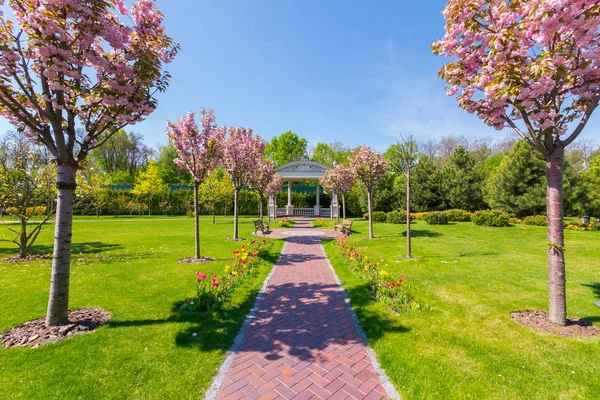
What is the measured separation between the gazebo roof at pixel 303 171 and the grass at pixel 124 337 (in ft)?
68.1

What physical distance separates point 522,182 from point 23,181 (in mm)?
27451

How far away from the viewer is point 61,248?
4262 mm

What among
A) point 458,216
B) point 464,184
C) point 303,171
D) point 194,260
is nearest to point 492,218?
point 458,216

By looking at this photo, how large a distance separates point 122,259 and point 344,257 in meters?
7.40

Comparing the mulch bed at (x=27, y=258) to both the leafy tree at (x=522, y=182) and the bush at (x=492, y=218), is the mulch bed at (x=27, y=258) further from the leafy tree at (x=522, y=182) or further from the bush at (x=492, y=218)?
the leafy tree at (x=522, y=182)

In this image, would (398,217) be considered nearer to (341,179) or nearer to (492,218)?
(341,179)

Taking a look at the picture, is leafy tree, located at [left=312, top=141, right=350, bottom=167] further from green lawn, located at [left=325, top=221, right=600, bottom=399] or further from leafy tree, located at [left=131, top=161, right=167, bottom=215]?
green lawn, located at [left=325, top=221, right=600, bottom=399]

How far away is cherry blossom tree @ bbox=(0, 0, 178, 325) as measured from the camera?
3564mm

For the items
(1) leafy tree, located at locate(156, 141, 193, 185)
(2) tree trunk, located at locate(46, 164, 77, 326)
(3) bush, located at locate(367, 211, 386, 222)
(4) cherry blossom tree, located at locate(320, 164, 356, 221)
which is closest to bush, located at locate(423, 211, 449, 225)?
(3) bush, located at locate(367, 211, 386, 222)

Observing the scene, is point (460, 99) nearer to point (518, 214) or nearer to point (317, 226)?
point (317, 226)

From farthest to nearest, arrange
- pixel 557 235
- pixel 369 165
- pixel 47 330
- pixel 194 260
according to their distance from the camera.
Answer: pixel 369 165 < pixel 194 260 < pixel 557 235 < pixel 47 330

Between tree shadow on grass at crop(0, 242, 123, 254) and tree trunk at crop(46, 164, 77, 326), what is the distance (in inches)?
266

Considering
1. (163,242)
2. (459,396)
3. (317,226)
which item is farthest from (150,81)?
(317,226)

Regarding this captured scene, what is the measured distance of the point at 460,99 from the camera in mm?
4695
